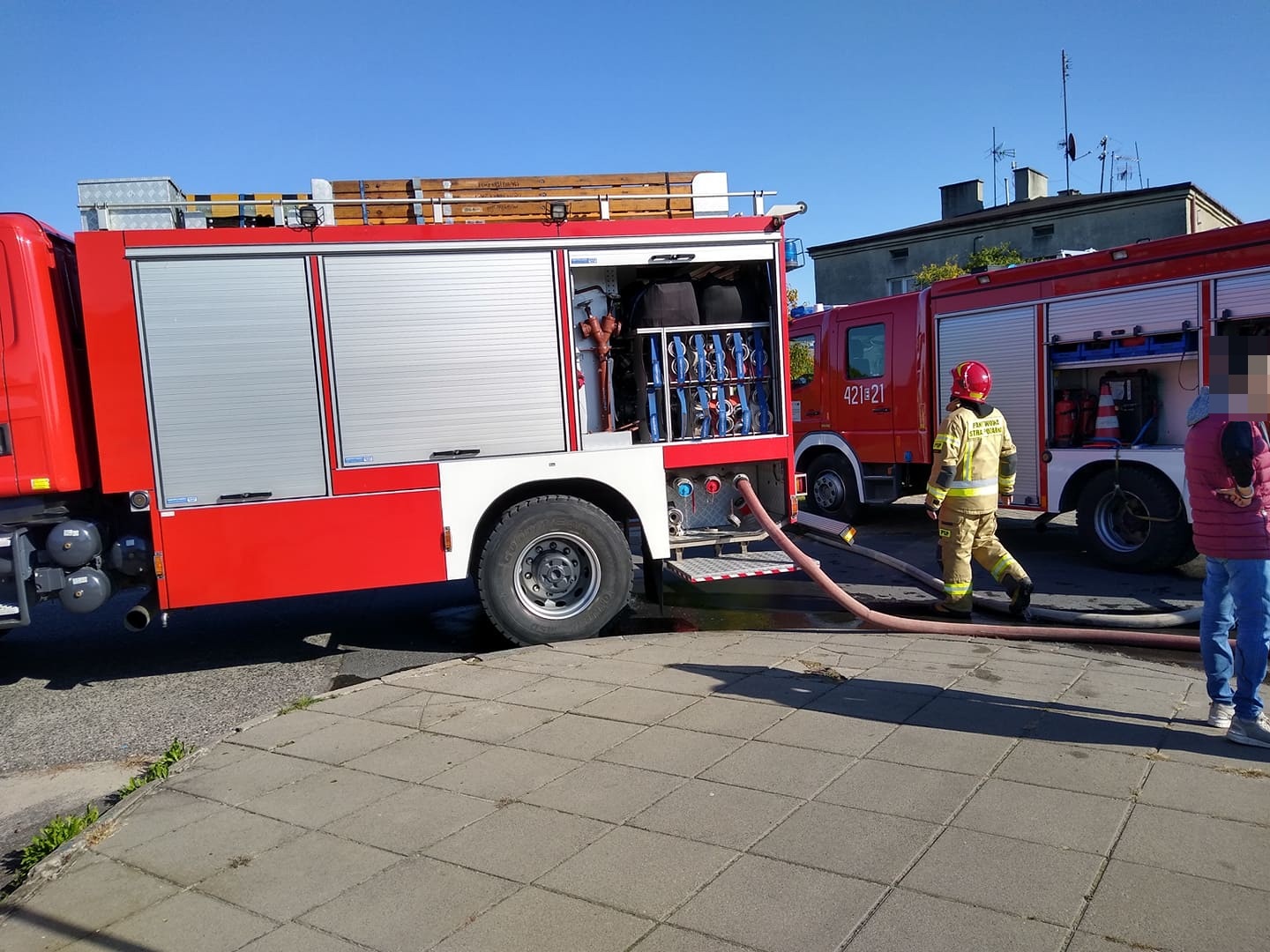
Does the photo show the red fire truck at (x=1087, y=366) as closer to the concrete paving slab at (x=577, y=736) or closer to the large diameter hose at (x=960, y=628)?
the large diameter hose at (x=960, y=628)

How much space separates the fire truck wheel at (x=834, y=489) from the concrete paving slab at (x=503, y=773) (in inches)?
314

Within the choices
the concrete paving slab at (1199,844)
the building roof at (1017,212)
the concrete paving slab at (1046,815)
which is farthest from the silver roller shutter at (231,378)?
the building roof at (1017,212)

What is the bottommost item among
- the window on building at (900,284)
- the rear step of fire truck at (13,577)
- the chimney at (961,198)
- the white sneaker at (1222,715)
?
the white sneaker at (1222,715)

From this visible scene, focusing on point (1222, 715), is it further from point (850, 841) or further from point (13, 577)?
point (13, 577)

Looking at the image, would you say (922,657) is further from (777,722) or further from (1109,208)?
(1109,208)

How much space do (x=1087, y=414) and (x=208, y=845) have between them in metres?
8.23

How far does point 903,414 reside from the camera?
10672mm

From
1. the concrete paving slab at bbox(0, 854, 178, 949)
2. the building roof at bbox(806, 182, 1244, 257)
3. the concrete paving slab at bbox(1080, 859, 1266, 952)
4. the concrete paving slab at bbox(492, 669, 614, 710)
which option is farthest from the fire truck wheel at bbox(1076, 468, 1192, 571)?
the building roof at bbox(806, 182, 1244, 257)

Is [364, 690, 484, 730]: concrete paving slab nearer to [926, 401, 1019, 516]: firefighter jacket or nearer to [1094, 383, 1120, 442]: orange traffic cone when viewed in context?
[926, 401, 1019, 516]: firefighter jacket

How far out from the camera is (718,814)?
11.9 ft

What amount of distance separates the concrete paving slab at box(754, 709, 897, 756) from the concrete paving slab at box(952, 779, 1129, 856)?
66 cm

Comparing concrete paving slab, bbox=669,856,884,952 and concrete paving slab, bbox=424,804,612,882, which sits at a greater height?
concrete paving slab, bbox=424,804,612,882

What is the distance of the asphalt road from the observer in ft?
17.4

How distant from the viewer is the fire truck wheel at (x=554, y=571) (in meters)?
6.38
